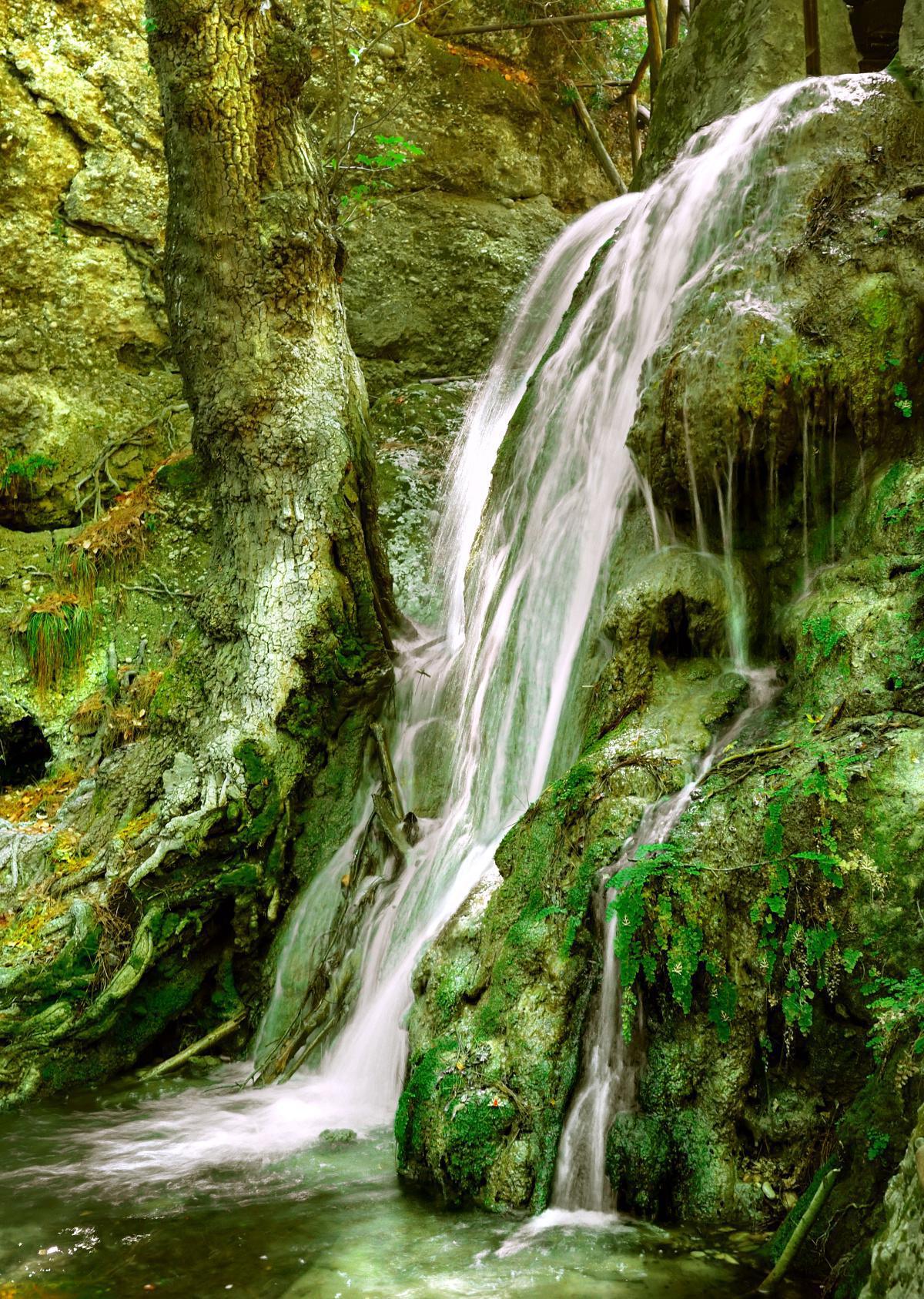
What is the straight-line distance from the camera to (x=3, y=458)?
8828mm

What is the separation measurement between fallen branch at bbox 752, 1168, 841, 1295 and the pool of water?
51mm

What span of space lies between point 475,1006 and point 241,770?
2.37m

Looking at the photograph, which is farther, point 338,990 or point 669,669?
point 338,990

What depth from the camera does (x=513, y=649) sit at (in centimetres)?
595

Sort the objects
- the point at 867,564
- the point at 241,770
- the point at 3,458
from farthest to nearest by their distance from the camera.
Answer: the point at 3,458
the point at 241,770
the point at 867,564

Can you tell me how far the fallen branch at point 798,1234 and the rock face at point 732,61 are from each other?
24.9 ft

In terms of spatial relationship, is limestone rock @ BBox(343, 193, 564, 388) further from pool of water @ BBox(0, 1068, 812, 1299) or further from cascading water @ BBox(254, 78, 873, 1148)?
pool of water @ BBox(0, 1068, 812, 1299)

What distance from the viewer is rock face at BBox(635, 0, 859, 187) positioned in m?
8.04

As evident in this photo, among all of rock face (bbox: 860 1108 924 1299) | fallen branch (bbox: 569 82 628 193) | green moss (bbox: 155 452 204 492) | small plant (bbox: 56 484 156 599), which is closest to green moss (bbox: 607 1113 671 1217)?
rock face (bbox: 860 1108 924 1299)

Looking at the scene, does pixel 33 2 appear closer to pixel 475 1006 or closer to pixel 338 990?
pixel 338 990

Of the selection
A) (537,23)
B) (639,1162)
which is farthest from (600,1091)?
(537,23)

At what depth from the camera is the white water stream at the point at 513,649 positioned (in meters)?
4.84

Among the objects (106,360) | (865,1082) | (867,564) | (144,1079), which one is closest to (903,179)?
(867,564)

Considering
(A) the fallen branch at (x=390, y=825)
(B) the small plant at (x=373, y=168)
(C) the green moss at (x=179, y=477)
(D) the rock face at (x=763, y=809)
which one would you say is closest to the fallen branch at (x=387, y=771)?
(A) the fallen branch at (x=390, y=825)
